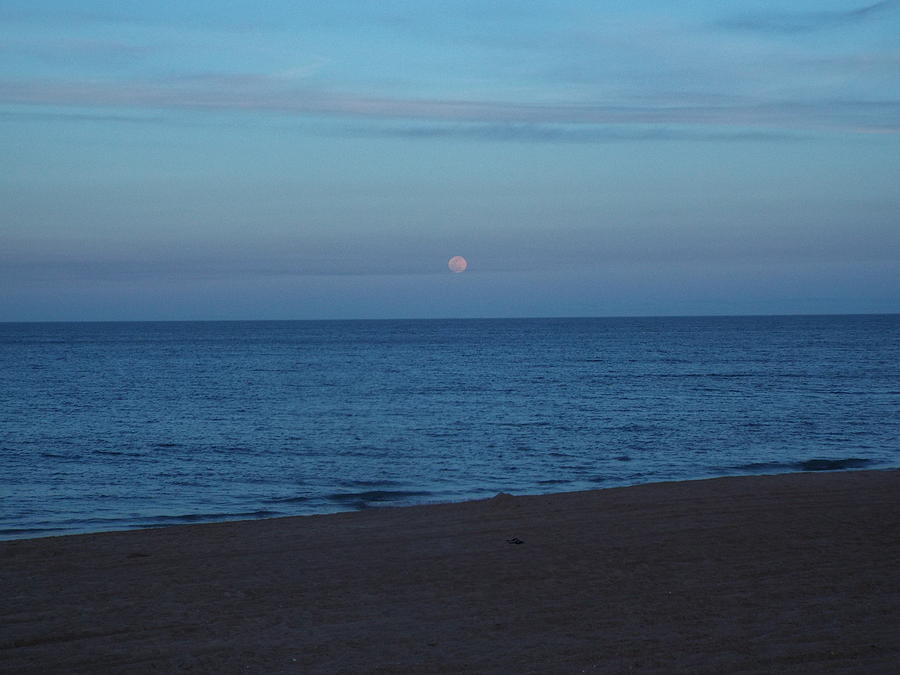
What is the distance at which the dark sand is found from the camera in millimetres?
8094

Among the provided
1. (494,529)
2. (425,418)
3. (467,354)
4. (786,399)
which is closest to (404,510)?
(494,529)

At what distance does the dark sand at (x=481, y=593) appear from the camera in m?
8.09

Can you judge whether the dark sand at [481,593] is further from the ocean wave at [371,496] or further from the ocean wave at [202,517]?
the ocean wave at [371,496]

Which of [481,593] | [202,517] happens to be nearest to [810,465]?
[202,517]

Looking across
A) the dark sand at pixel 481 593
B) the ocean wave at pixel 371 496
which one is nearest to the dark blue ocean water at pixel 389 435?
the ocean wave at pixel 371 496

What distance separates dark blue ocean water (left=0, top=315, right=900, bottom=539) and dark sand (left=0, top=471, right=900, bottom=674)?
19.1ft

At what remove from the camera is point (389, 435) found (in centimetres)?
3309

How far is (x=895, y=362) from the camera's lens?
240 ft

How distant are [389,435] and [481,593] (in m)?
22.9

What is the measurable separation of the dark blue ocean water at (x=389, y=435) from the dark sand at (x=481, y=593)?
5.83 m

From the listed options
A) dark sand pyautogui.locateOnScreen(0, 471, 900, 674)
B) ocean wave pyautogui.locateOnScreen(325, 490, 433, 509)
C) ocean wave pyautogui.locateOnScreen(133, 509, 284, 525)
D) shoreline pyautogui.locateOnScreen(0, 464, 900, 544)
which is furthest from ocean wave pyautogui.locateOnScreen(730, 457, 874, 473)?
ocean wave pyautogui.locateOnScreen(133, 509, 284, 525)

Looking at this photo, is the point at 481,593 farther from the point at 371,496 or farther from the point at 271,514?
the point at 371,496

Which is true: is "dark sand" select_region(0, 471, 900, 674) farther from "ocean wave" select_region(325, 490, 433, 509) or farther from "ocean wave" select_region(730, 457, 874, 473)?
"ocean wave" select_region(730, 457, 874, 473)

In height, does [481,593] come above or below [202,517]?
above
